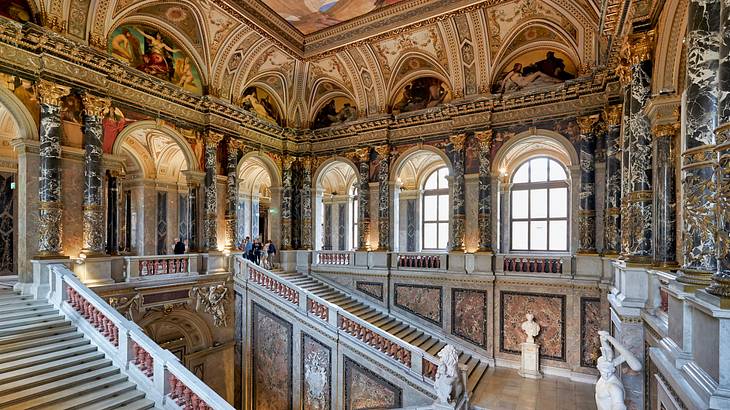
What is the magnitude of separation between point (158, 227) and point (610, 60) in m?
16.2

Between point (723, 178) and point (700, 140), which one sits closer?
point (723, 178)

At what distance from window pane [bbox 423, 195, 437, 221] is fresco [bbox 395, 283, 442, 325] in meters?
5.26

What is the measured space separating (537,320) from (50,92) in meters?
13.6

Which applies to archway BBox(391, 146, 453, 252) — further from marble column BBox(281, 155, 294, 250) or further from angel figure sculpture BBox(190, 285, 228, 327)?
angel figure sculpture BBox(190, 285, 228, 327)

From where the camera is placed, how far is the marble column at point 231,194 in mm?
12258

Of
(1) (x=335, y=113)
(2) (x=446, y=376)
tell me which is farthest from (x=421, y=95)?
(2) (x=446, y=376)

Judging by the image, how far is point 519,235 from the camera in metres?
14.0

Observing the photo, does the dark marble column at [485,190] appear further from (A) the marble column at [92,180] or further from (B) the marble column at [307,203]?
(A) the marble column at [92,180]

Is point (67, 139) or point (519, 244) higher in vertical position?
point (67, 139)

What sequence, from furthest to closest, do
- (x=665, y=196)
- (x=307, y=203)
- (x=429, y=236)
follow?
(x=429, y=236), (x=307, y=203), (x=665, y=196)

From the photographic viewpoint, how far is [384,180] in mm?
13484

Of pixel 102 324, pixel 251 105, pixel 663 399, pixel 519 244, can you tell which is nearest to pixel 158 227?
pixel 251 105

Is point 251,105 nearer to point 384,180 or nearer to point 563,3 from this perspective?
point 384,180

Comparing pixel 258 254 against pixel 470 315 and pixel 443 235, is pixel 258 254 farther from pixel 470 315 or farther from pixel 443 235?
pixel 443 235
